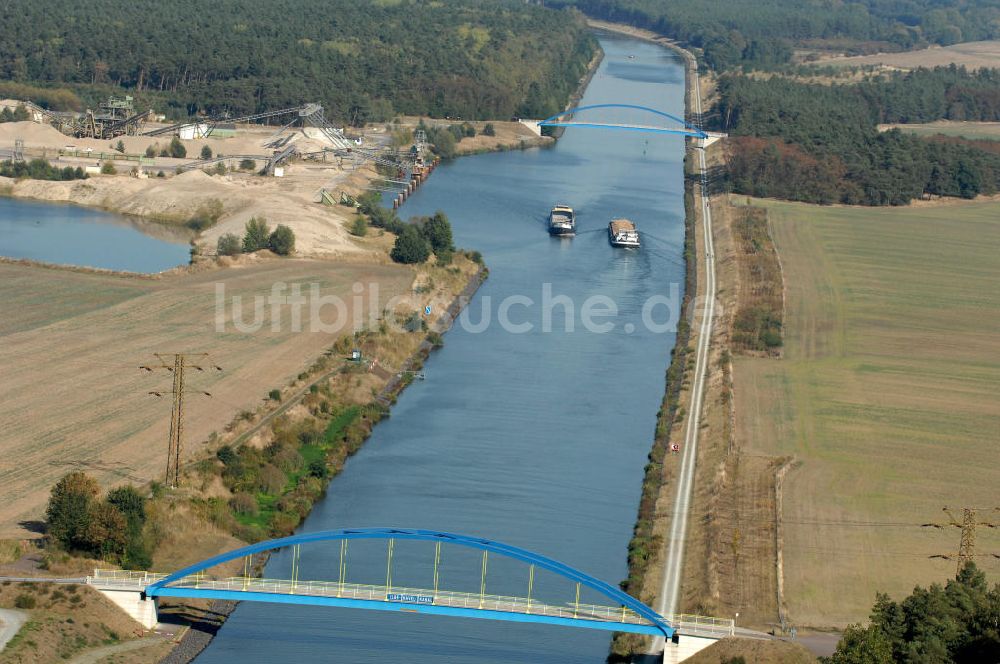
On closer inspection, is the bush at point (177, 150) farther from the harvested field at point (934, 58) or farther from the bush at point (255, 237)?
the harvested field at point (934, 58)

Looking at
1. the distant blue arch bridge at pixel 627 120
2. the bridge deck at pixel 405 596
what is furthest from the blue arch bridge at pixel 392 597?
the distant blue arch bridge at pixel 627 120

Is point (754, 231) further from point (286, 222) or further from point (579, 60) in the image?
point (579, 60)

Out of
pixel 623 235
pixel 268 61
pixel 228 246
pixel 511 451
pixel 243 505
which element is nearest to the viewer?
Result: pixel 243 505

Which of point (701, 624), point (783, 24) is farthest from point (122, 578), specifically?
point (783, 24)

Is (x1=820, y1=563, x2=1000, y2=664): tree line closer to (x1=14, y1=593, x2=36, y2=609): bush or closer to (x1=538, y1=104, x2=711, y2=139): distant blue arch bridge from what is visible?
(x1=14, y1=593, x2=36, y2=609): bush

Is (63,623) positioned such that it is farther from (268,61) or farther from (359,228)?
(268,61)

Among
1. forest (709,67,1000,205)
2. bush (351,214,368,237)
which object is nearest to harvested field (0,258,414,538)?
bush (351,214,368,237)
